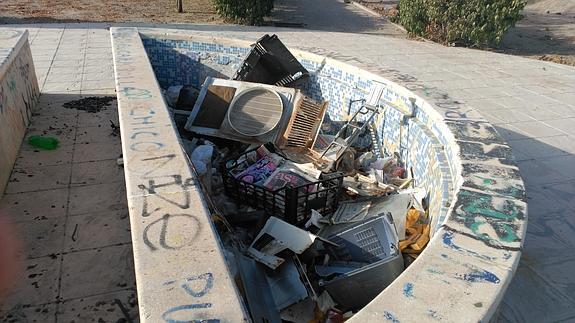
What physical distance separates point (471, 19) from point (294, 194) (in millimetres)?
10392

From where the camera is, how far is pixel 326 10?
19359 mm

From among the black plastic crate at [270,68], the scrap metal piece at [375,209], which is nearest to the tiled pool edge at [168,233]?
the scrap metal piece at [375,209]

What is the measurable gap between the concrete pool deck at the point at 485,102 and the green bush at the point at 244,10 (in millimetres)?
1496

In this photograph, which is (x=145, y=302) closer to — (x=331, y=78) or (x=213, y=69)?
(x=331, y=78)

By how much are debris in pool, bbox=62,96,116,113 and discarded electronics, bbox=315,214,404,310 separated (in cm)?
410

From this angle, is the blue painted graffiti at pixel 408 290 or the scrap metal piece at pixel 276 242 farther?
the scrap metal piece at pixel 276 242

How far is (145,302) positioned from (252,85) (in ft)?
13.6

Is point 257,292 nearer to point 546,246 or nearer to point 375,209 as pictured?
point 375,209

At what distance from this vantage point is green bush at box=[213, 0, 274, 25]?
1464cm

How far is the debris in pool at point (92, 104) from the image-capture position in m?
6.30

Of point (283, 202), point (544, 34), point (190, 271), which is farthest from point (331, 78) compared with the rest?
point (544, 34)

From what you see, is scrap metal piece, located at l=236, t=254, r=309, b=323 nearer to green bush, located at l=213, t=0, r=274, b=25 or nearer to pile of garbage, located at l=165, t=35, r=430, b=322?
pile of garbage, located at l=165, t=35, r=430, b=322

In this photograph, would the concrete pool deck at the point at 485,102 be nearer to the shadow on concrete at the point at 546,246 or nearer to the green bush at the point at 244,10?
the shadow on concrete at the point at 546,246

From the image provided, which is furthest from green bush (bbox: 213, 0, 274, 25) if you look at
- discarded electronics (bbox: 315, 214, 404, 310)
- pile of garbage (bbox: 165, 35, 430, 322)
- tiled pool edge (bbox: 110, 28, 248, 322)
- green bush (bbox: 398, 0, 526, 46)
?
discarded electronics (bbox: 315, 214, 404, 310)
